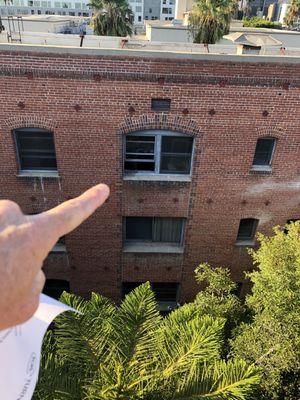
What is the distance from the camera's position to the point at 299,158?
1222 cm

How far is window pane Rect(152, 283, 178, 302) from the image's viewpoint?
1555 cm

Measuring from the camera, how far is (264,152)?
12.3m

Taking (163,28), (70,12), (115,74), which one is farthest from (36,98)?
(70,12)

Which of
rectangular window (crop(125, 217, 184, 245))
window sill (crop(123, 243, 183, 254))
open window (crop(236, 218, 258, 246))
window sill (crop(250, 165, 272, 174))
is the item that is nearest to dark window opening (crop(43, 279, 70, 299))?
window sill (crop(123, 243, 183, 254))

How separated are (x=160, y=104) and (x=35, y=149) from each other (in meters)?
4.44

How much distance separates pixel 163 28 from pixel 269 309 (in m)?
31.3

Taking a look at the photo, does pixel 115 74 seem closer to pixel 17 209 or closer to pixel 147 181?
pixel 147 181

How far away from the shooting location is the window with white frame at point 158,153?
11664 millimetres

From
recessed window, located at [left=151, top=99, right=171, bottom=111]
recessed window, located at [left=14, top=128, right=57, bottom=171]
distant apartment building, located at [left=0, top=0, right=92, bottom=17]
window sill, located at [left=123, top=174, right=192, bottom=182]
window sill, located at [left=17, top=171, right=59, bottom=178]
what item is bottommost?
window sill, located at [left=123, top=174, right=192, bottom=182]

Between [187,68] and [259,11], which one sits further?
[259,11]

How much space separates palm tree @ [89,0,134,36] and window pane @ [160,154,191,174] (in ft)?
86.6

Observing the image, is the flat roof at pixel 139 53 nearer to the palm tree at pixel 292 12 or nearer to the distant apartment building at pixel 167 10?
the palm tree at pixel 292 12

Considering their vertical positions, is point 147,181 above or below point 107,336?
above

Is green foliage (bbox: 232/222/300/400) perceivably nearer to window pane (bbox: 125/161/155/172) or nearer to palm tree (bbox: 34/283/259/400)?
palm tree (bbox: 34/283/259/400)
